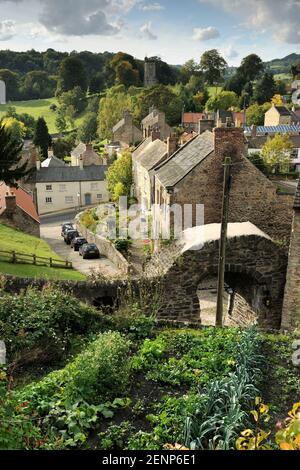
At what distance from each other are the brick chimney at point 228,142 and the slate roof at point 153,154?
1543cm

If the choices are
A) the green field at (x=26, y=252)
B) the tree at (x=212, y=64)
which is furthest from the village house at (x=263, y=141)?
the tree at (x=212, y=64)

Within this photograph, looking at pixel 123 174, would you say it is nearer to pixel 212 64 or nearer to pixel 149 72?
pixel 149 72

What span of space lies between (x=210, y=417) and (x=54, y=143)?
87092mm

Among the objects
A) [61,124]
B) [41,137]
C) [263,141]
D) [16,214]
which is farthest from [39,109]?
[16,214]

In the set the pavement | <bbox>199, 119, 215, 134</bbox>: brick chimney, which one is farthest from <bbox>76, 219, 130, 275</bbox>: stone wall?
<bbox>199, 119, 215, 134</bbox>: brick chimney

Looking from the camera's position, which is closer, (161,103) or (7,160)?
(7,160)

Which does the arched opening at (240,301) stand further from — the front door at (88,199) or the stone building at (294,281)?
the front door at (88,199)

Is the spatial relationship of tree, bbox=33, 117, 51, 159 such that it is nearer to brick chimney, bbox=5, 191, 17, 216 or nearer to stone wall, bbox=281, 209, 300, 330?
brick chimney, bbox=5, 191, 17, 216

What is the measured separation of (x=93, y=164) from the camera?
64.4m

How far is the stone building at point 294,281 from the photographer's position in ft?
54.7

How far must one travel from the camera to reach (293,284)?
1697 cm

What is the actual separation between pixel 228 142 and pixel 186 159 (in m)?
3.74

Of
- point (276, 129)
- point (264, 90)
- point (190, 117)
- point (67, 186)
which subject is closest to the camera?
point (67, 186)
